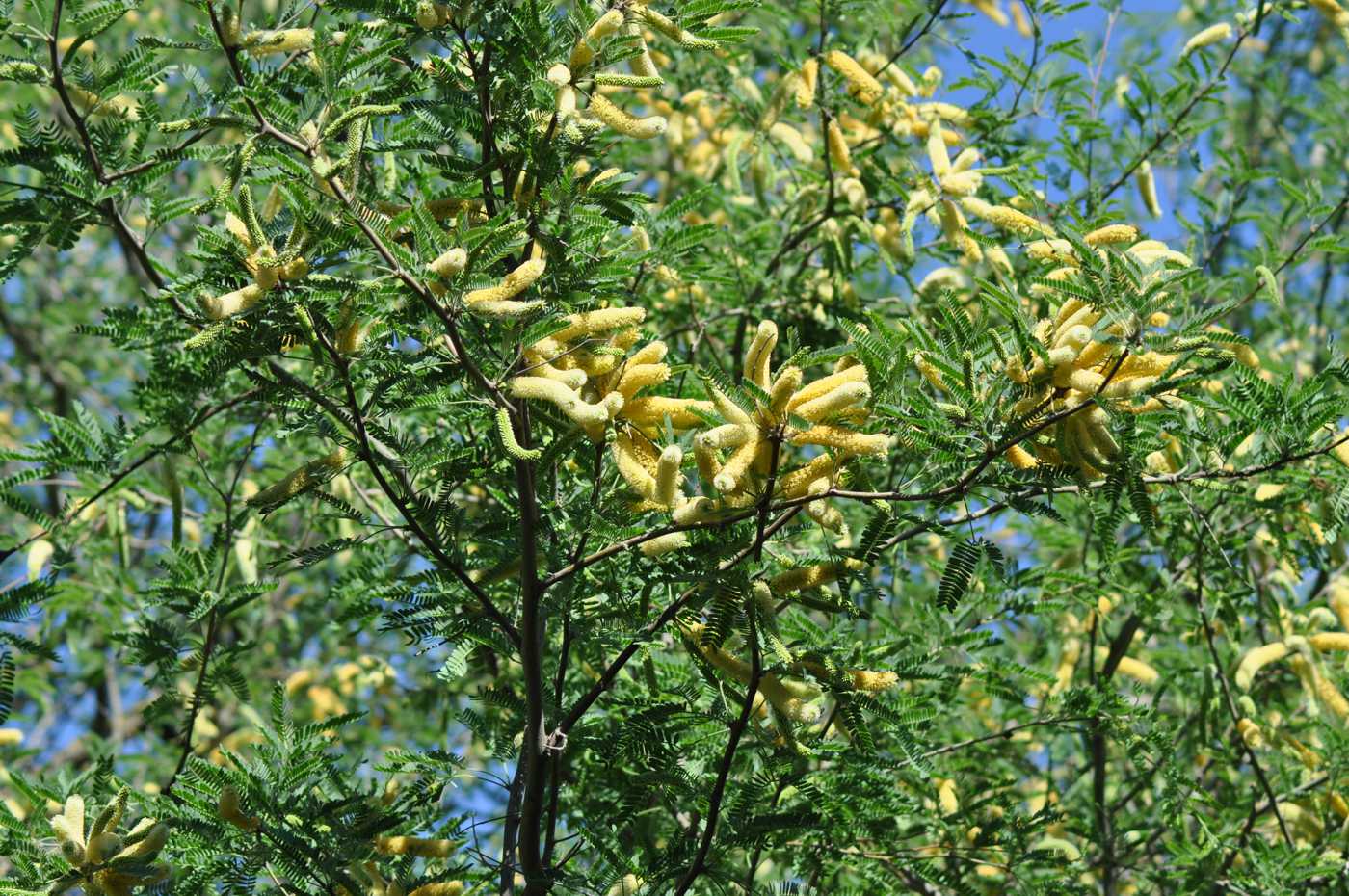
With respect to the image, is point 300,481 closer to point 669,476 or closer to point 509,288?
point 509,288

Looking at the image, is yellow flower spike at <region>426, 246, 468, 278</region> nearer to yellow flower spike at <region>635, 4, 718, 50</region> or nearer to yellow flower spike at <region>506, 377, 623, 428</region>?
yellow flower spike at <region>506, 377, 623, 428</region>

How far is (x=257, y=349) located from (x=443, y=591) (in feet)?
2.40

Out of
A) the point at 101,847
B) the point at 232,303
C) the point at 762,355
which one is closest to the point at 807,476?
the point at 762,355

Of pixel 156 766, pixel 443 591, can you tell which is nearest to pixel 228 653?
pixel 443 591

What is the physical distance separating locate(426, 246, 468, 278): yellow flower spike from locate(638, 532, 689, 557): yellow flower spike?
0.64 m

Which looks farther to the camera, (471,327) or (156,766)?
(156,766)

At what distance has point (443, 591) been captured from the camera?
3.13 meters

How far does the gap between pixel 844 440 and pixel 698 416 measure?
313mm

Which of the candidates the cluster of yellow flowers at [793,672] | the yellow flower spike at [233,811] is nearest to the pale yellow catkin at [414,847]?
the yellow flower spike at [233,811]

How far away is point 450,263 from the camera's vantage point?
97.6 inches

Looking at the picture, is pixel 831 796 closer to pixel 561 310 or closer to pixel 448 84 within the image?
pixel 561 310

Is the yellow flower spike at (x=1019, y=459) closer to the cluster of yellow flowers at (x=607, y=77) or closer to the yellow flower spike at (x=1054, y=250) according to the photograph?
the yellow flower spike at (x=1054, y=250)

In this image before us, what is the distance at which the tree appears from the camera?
8.50 ft

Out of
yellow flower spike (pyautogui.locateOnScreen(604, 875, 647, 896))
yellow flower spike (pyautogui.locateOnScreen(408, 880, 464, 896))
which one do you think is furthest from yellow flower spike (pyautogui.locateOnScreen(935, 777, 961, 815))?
yellow flower spike (pyautogui.locateOnScreen(408, 880, 464, 896))
